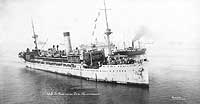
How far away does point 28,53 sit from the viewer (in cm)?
8356

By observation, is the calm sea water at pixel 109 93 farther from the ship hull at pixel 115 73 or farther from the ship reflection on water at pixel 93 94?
the ship hull at pixel 115 73

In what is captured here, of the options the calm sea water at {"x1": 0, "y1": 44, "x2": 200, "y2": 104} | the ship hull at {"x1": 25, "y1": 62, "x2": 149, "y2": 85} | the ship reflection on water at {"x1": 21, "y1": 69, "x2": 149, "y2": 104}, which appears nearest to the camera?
the calm sea water at {"x1": 0, "y1": 44, "x2": 200, "y2": 104}

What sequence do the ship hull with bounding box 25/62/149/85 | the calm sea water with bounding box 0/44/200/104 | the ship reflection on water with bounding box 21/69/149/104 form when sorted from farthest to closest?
the ship hull with bounding box 25/62/149/85 < the ship reflection on water with bounding box 21/69/149/104 < the calm sea water with bounding box 0/44/200/104

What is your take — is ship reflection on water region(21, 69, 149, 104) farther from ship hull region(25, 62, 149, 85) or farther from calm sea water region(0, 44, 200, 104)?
ship hull region(25, 62, 149, 85)

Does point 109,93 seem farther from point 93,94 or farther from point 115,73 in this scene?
point 115,73

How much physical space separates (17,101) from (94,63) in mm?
21293

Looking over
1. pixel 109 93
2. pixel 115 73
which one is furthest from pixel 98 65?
pixel 109 93

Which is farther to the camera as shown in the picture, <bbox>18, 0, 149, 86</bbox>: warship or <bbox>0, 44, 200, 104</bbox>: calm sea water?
<bbox>18, 0, 149, 86</bbox>: warship

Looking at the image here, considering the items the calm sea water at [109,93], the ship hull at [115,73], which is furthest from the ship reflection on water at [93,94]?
the ship hull at [115,73]

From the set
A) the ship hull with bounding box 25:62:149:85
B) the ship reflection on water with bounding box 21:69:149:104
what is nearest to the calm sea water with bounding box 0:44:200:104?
the ship reflection on water with bounding box 21:69:149:104

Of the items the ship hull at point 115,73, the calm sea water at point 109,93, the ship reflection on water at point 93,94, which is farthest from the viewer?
the ship hull at point 115,73

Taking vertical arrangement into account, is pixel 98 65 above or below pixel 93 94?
above

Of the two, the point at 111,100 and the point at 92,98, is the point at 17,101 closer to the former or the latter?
the point at 92,98

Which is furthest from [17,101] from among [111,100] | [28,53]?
[28,53]
